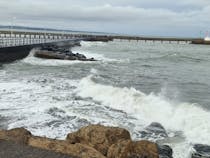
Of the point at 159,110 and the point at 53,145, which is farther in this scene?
the point at 159,110

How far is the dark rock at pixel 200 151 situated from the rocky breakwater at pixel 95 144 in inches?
86.4

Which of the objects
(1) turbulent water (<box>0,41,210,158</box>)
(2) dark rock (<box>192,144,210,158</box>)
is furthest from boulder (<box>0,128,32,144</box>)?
(2) dark rock (<box>192,144,210,158</box>)

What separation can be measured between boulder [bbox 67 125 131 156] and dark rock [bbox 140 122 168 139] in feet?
10.5

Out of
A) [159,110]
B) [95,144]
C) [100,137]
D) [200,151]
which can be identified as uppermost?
[100,137]

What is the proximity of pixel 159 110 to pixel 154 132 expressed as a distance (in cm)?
347

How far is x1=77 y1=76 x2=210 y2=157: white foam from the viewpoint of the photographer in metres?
11.1

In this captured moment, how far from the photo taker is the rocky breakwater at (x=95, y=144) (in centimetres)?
592

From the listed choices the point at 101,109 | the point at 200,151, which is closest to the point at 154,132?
the point at 200,151

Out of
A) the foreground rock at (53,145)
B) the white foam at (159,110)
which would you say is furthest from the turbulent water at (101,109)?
the foreground rock at (53,145)

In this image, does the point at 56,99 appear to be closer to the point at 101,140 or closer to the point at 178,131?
the point at 178,131

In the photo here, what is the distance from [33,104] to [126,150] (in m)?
8.29

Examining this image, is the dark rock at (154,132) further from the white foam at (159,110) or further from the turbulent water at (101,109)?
the white foam at (159,110)

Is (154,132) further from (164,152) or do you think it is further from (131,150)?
(131,150)

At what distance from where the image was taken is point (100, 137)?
691 cm
